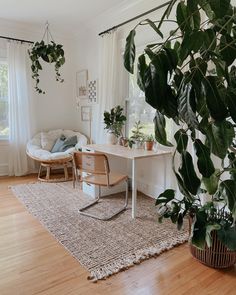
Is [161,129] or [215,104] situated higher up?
[215,104]

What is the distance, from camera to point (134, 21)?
352 centimetres

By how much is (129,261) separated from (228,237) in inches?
30.3

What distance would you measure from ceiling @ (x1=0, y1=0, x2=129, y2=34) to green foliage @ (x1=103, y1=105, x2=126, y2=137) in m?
1.51

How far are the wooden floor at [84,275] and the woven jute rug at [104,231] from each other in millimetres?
78

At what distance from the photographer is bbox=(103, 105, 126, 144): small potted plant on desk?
3641mm

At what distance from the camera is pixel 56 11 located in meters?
3.87

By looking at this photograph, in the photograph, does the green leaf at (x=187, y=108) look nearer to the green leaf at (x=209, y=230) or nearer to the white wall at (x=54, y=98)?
the green leaf at (x=209, y=230)

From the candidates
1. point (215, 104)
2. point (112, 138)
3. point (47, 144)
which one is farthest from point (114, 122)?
point (215, 104)

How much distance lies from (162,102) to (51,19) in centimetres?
395

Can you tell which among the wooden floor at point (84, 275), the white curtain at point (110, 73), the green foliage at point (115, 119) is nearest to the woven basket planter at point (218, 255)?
the wooden floor at point (84, 275)

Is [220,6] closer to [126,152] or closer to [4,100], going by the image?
[126,152]

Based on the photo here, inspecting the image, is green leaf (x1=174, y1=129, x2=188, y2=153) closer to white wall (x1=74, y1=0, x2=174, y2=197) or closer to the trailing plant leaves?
the trailing plant leaves

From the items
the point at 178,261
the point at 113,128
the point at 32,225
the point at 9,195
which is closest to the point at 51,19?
the point at 113,128

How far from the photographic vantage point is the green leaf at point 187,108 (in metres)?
0.94
